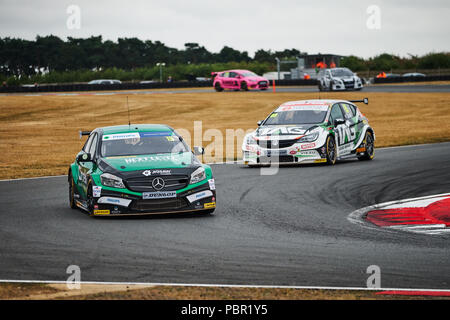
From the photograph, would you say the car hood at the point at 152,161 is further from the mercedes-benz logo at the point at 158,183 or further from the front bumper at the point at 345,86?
the front bumper at the point at 345,86

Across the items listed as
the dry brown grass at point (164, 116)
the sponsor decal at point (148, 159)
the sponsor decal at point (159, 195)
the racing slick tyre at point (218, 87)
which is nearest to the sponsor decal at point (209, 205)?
the sponsor decal at point (159, 195)

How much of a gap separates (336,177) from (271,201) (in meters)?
3.16

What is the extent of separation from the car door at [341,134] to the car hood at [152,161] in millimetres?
6935

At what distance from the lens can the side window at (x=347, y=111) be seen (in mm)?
18734

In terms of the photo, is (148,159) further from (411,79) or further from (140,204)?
(411,79)

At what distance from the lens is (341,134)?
18031 millimetres

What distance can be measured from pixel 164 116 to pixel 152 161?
2650cm

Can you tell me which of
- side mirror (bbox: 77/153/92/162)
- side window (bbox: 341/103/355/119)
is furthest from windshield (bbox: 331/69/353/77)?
side mirror (bbox: 77/153/92/162)

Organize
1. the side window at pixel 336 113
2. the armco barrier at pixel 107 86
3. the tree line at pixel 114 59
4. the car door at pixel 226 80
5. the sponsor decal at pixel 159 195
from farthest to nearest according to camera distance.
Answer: the tree line at pixel 114 59
the armco barrier at pixel 107 86
the car door at pixel 226 80
the side window at pixel 336 113
the sponsor decal at pixel 159 195

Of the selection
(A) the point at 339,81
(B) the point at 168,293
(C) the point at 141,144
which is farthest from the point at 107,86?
(B) the point at 168,293

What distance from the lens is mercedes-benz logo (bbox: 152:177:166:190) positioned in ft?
35.6

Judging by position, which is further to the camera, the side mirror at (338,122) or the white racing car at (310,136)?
the side mirror at (338,122)

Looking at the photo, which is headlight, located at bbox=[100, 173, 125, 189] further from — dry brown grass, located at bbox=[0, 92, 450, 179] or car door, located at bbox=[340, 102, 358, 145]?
dry brown grass, located at bbox=[0, 92, 450, 179]
